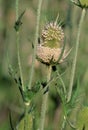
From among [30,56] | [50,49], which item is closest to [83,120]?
[50,49]

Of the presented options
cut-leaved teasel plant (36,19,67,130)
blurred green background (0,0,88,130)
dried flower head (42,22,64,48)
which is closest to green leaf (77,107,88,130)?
cut-leaved teasel plant (36,19,67,130)

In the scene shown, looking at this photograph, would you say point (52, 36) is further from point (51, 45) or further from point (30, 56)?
point (30, 56)

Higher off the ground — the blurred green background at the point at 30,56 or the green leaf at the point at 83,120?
the green leaf at the point at 83,120

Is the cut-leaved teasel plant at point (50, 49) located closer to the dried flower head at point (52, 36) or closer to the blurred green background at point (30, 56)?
the dried flower head at point (52, 36)

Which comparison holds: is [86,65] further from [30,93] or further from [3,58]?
[30,93]

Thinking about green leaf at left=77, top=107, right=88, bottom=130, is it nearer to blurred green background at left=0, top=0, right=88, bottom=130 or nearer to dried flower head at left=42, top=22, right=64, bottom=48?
dried flower head at left=42, top=22, right=64, bottom=48

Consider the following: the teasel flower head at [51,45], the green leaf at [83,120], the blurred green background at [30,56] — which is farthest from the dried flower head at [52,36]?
the blurred green background at [30,56]

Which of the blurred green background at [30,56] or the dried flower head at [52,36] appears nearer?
the dried flower head at [52,36]

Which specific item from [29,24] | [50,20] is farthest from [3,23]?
[50,20]
